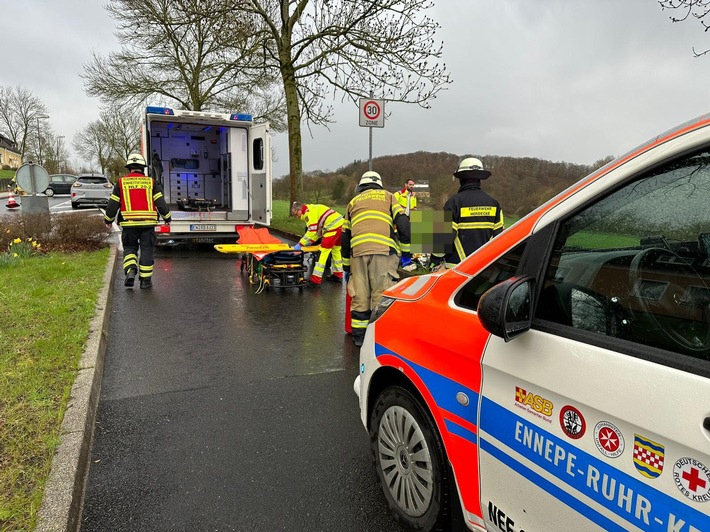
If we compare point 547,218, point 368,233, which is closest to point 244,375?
point 368,233

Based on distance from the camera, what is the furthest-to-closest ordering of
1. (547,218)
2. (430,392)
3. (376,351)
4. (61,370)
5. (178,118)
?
(178,118) < (61,370) < (376,351) < (430,392) < (547,218)

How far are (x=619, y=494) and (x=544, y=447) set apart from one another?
0.26 meters

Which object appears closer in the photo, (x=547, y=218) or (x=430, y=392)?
(x=547, y=218)

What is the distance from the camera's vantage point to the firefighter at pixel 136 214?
780cm

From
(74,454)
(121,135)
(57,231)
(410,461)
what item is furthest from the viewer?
(121,135)

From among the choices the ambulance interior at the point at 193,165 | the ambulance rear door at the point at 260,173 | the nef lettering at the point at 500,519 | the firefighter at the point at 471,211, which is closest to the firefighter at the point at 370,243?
the firefighter at the point at 471,211

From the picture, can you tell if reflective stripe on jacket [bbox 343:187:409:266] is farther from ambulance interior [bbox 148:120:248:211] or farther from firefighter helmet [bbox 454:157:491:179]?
ambulance interior [bbox 148:120:248:211]

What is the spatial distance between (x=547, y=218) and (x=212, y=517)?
215cm

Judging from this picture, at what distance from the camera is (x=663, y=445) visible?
1.24m

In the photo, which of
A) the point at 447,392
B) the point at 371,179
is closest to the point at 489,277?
the point at 447,392

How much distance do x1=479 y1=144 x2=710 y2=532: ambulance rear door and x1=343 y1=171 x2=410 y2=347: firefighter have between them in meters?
3.35

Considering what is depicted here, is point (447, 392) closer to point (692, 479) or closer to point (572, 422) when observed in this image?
point (572, 422)

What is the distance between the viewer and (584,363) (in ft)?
4.80

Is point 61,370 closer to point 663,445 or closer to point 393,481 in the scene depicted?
point 393,481
